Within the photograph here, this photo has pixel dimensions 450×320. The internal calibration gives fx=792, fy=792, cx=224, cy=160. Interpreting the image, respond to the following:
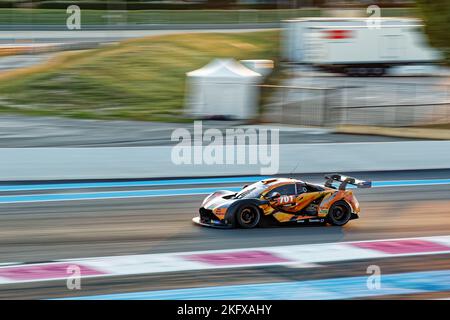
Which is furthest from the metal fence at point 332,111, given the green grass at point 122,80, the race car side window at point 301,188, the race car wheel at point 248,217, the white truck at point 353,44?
the white truck at point 353,44

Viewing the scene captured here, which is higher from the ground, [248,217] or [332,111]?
[332,111]

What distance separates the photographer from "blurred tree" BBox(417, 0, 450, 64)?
18094 mm

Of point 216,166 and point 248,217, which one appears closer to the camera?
point 248,217

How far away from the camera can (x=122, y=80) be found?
98.9 feet

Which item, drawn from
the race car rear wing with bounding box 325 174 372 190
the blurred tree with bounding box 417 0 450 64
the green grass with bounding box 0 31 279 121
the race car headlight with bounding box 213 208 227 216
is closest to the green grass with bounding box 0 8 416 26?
the green grass with bounding box 0 31 279 121

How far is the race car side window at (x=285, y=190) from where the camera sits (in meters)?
13.1

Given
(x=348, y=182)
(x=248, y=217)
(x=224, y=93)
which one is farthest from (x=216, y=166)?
(x=224, y=93)

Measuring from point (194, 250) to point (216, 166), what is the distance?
21.3 feet

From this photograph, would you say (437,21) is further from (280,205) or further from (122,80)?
(122,80)

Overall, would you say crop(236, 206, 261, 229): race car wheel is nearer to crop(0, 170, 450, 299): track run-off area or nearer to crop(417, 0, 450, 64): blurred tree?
crop(0, 170, 450, 299): track run-off area

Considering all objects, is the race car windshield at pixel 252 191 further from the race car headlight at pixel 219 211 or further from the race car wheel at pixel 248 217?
the race car headlight at pixel 219 211

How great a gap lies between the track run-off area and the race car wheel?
0.13 metres

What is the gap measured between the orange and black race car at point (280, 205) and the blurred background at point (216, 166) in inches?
11.5
